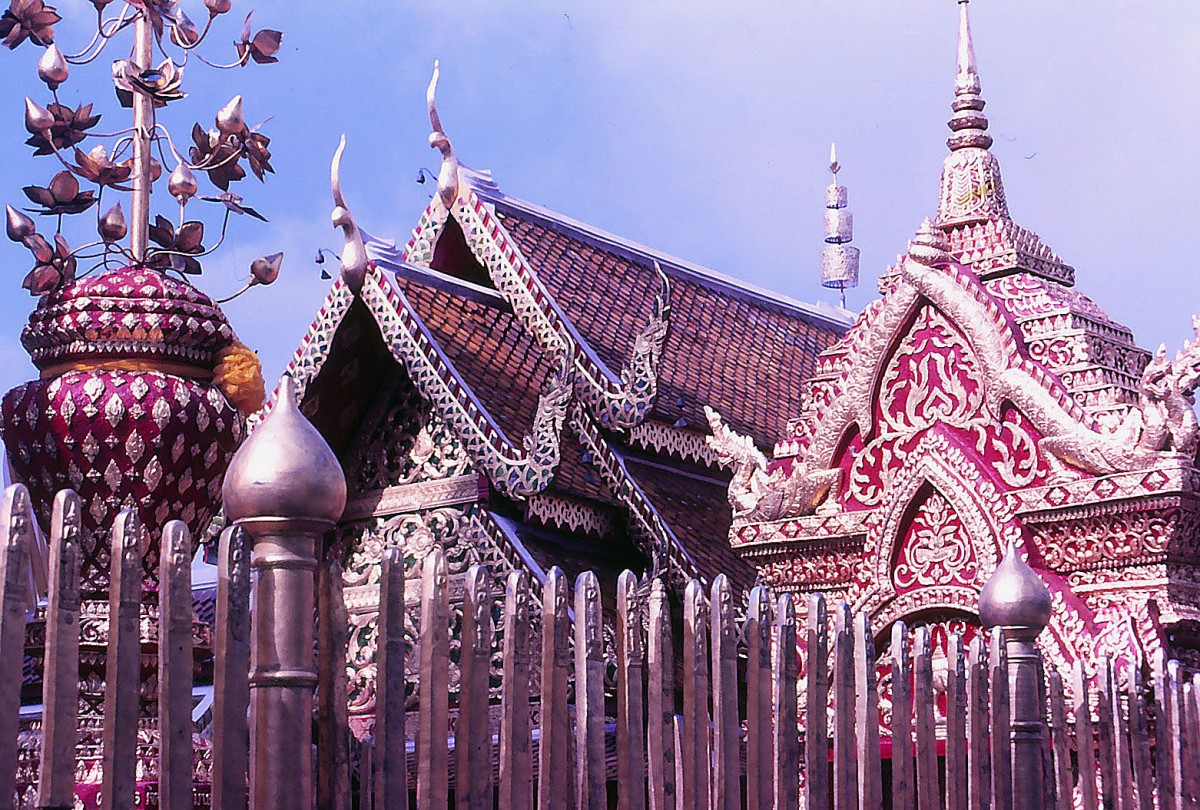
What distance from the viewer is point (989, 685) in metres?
5.54

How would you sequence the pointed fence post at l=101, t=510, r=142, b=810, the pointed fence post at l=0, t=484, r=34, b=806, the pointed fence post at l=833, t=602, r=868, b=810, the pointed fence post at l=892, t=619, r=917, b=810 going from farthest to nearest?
the pointed fence post at l=892, t=619, r=917, b=810, the pointed fence post at l=833, t=602, r=868, b=810, the pointed fence post at l=101, t=510, r=142, b=810, the pointed fence post at l=0, t=484, r=34, b=806

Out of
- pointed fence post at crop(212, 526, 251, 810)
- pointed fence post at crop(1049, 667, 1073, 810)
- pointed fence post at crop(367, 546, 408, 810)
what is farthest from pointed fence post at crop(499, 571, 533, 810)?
pointed fence post at crop(1049, 667, 1073, 810)

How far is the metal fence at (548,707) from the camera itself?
3.15 m

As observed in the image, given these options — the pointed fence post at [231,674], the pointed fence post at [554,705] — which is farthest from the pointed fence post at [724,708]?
the pointed fence post at [231,674]

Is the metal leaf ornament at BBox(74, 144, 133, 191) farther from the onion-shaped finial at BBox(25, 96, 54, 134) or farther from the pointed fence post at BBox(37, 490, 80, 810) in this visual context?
the pointed fence post at BBox(37, 490, 80, 810)

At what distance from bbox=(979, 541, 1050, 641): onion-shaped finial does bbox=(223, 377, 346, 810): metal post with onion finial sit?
2.68m

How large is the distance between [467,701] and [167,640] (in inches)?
28.9

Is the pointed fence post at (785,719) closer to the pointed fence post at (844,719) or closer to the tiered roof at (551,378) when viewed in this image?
the pointed fence post at (844,719)

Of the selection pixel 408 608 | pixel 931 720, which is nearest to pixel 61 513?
pixel 931 720

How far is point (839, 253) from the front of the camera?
56.9 feet

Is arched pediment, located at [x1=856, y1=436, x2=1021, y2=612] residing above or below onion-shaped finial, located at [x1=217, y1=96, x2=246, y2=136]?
below

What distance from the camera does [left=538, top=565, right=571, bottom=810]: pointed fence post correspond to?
153 inches

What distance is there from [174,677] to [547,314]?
647cm

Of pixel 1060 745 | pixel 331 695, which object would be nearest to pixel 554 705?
pixel 331 695
